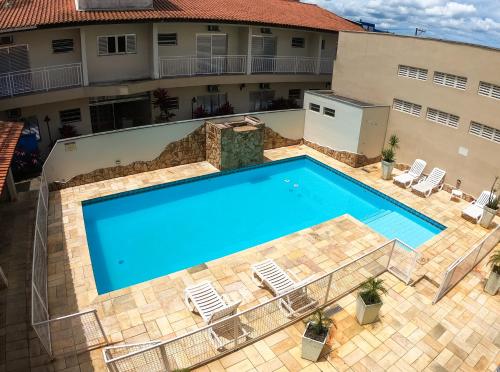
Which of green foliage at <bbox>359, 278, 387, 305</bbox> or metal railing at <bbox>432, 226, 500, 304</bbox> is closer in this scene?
green foliage at <bbox>359, 278, 387, 305</bbox>

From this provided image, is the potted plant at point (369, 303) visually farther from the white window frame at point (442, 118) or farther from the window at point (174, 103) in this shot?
the window at point (174, 103)

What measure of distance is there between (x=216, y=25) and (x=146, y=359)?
61.3 ft

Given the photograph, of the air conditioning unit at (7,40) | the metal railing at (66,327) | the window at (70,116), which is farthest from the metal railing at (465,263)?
the air conditioning unit at (7,40)

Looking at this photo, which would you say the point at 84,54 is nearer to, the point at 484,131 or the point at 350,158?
the point at 350,158

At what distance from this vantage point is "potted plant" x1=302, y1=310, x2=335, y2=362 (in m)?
8.62

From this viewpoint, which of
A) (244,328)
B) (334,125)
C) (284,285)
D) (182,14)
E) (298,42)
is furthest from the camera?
(298,42)

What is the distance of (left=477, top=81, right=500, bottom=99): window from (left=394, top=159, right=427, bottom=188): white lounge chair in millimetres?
4117

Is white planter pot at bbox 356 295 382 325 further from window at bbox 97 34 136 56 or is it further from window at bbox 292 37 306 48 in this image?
window at bbox 292 37 306 48

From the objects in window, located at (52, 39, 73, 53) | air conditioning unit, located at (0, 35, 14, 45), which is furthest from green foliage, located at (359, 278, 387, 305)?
air conditioning unit, located at (0, 35, 14, 45)

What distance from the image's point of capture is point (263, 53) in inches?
937

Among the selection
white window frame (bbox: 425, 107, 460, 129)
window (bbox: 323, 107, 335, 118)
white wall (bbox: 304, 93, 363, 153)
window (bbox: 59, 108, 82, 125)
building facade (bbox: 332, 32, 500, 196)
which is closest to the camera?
building facade (bbox: 332, 32, 500, 196)

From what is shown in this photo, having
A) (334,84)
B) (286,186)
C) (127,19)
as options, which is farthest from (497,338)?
(127,19)

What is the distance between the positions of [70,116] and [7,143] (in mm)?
7237

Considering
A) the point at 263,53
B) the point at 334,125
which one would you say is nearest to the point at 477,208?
the point at 334,125
